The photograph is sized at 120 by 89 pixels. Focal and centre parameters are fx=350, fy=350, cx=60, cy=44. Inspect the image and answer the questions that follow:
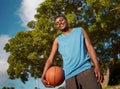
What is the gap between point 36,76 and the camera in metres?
40.8

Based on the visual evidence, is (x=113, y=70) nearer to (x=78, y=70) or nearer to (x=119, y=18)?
(x=119, y=18)

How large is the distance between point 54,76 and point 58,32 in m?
23.5

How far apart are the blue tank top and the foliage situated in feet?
71.5

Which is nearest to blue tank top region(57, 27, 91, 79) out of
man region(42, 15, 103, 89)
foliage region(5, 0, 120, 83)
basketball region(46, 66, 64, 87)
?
man region(42, 15, 103, 89)

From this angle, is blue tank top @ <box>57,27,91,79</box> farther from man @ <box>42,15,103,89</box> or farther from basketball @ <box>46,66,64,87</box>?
basketball @ <box>46,66,64,87</box>

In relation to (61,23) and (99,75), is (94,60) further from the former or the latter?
(61,23)

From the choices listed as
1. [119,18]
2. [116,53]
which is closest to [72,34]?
[119,18]

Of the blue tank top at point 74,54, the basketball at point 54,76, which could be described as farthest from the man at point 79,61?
the basketball at point 54,76

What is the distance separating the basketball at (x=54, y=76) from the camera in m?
6.04

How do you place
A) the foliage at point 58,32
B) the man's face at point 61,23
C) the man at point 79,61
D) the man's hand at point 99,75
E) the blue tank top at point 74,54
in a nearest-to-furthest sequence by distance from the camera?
the man's hand at point 99,75 < the man at point 79,61 < the blue tank top at point 74,54 < the man's face at point 61,23 < the foliage at point 58,32

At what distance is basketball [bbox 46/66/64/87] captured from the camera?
6.04m

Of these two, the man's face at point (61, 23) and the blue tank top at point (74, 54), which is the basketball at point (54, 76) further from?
the man's face at point (61, 23)

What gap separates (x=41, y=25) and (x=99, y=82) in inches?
977

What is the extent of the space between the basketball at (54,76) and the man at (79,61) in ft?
0.96
